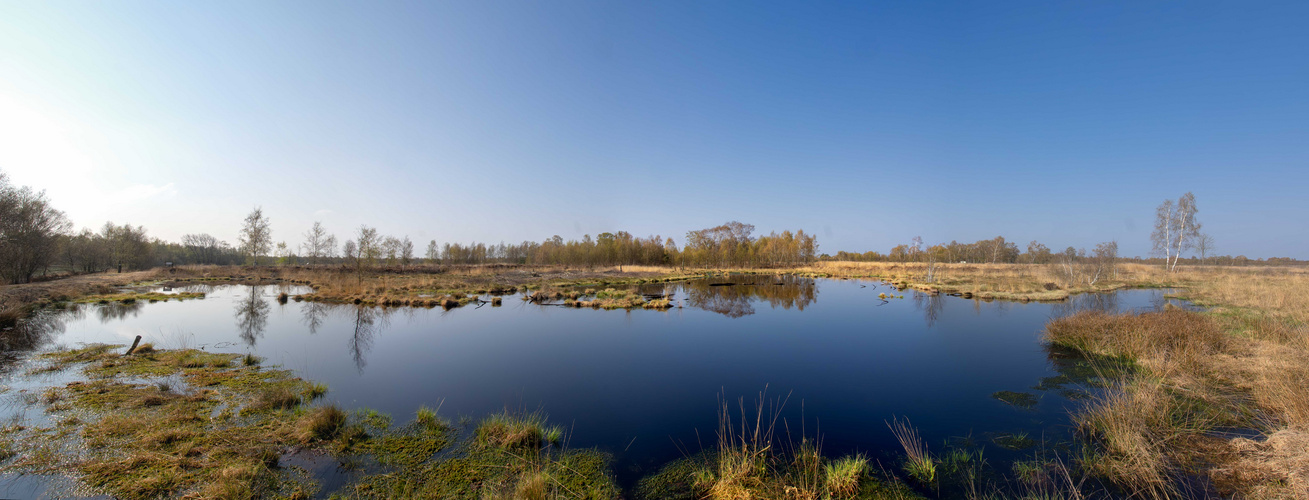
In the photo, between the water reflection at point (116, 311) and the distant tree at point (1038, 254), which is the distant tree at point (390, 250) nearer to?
the water reflection at point (116, 311)

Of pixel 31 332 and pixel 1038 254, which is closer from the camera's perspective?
pixel 31 332

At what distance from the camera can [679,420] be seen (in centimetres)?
684

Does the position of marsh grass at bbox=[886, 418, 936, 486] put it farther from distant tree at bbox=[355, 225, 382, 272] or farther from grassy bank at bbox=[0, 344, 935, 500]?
distant tree at bbox=[355, 225, 382, 272]

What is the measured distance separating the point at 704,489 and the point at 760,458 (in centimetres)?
91

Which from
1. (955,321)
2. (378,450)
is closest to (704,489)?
(378,450)

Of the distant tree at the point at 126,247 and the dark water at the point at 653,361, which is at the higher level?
the distant tree at the point at 126,247

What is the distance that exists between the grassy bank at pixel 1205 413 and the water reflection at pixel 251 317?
61.2 ft

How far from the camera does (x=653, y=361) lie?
414 inches

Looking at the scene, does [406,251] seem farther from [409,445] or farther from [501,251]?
[409,445]

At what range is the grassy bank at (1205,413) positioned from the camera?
14.5 ft

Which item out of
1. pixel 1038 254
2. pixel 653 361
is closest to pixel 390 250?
pixel 653 361

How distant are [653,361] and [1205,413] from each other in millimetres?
9321

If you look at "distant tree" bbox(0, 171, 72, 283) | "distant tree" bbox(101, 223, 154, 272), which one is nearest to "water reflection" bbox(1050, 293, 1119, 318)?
"distant tree" bbox(0, 171, 72, 283)

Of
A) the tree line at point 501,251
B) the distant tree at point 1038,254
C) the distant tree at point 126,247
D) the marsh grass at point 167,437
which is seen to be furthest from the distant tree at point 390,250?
the distant tree at point 1038,254
